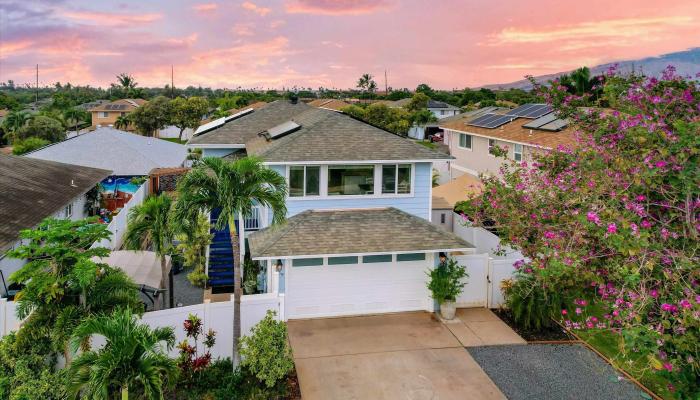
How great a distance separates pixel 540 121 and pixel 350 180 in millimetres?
16909

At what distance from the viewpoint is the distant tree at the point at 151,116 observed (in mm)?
78000

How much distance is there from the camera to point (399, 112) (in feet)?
231

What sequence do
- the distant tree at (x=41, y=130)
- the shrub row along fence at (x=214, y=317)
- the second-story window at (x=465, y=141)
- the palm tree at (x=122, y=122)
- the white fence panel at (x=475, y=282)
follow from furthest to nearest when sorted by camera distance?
the palm tree at (x=122, y=122) < the distant tree at (x=41, y=130) < the second-story window at (x=465, y=141) < the white fence panel at (x=475, y=282) < the shrub row along fence at (x=214, y=317)

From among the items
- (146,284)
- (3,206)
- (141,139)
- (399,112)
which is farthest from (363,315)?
(399,112)

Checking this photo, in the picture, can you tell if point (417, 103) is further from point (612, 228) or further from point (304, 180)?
point (612, 228)

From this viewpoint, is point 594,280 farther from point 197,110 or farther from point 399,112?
point 197,110

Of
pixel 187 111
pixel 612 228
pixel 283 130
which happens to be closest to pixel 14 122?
pixel 187 111

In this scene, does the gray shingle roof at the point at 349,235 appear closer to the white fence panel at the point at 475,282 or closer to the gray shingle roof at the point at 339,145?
the white fence panel at the point at 475,282

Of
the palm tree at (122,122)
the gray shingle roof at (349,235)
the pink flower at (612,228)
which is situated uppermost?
the palm tree at (122,122)

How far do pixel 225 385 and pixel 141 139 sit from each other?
107ft

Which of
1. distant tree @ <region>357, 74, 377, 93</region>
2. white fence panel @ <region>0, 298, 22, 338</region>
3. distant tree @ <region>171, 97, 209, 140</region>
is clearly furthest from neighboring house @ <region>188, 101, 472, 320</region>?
distant tree @ <region>357, 74, 377, 93</region>

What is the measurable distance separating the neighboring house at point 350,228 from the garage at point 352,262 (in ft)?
0.10

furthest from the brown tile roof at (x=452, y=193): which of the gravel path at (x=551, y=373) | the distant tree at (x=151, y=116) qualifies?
the distant tree at (x=151, y=116)

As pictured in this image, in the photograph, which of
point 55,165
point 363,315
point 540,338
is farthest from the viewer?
point 55,165
